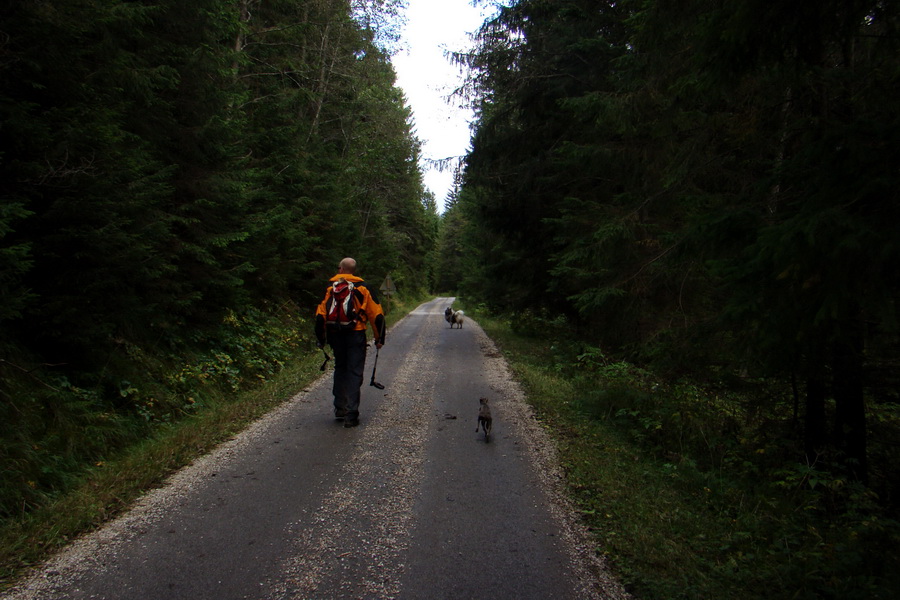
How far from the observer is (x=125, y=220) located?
5105mm

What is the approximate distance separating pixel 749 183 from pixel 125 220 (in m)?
6.67

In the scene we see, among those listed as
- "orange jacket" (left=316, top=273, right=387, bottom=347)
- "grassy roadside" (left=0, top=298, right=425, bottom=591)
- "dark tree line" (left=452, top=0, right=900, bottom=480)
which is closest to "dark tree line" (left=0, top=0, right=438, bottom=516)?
"grassy roadside" (left=0, top=298, right=425, bottom=591)

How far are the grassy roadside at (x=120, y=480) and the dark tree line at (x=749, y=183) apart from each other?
4898 millimetres

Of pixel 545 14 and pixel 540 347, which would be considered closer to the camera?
pixel 545 14

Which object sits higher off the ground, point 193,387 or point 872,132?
point 872,132

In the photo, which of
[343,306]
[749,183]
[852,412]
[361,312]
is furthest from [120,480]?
[852,412]

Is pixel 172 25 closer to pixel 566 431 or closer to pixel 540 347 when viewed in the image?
pixel 566 431

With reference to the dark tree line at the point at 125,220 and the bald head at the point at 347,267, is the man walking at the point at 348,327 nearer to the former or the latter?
the bald head at the point at 347,267

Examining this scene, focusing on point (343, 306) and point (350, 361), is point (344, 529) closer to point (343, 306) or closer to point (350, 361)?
point (350, 361)

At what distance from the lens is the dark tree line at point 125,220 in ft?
14.2

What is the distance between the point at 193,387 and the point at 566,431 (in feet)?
18.0

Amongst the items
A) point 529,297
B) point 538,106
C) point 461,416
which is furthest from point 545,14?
point 461,416

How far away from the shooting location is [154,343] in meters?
6.93

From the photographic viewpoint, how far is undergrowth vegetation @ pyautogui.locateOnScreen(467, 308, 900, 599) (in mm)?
2830
